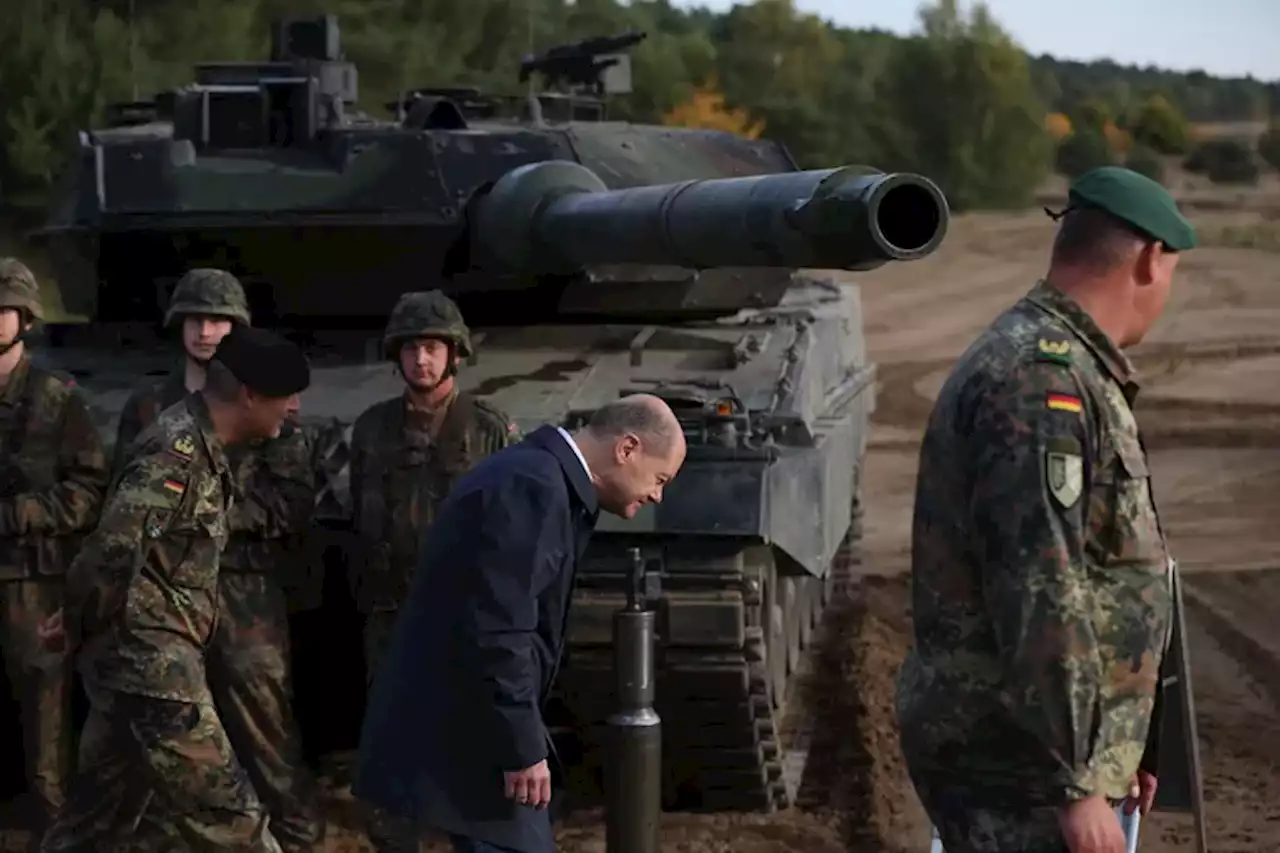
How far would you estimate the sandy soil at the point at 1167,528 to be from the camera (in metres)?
6.78

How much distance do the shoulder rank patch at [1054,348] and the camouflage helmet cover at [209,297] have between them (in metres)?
3.62

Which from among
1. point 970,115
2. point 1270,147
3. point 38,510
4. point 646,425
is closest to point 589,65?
point 38,510

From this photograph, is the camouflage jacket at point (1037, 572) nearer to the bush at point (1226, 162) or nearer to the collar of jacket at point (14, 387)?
the collar of jacket at point (14, 387)

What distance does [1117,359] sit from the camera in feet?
10.9

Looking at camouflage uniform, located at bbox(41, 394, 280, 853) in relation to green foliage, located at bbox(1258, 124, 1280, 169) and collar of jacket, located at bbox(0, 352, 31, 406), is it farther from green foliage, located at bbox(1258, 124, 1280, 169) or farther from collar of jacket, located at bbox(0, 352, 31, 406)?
green foliage, located at bbox(1258, 124, 1280, 169)

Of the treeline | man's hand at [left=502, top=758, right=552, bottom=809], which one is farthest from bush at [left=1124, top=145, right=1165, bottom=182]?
man's hand at [left=502, top=758, right=552, bottom=809]

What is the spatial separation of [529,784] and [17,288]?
3.14m

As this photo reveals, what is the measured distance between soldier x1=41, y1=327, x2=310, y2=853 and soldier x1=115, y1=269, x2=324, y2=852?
0.85m

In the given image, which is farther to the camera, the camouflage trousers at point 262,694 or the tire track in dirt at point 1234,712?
the tire track in dirt at point 1234,712

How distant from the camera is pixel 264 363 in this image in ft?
15.5

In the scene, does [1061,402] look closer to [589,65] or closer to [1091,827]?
[1091,827]

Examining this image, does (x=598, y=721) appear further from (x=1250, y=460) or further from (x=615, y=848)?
(x=1250, y=460)

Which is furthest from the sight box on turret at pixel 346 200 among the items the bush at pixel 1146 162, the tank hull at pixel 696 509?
the bush at pixel 1146 162

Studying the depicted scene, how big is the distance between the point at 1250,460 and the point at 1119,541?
1436 cm
